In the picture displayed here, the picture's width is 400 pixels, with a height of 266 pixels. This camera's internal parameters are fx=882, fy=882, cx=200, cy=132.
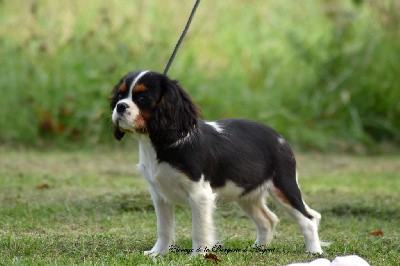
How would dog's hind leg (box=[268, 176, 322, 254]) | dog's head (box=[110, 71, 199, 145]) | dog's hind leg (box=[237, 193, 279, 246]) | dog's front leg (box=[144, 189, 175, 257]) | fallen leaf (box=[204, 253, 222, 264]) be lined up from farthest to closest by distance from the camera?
1. dog's hind leg (box=[237, 193, 279, 246])
2. dog's hind leg (box=[268, 176, 322, 254])
3. dog's front leg (box=[144, 189, 175, 257])
4. dog's head (box=[110, 71, 199, 145])
5. fallen leaf (box=[204, 253, 222, 264])

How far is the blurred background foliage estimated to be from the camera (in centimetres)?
1130

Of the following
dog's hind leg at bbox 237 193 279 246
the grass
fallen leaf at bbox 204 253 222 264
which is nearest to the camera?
fallen leaf at bbox 204 253 222 264

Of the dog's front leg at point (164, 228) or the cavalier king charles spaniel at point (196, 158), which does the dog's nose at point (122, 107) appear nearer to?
the cavalier king charles spaniel at point (196, 158)

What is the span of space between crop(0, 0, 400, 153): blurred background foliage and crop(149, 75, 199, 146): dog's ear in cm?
603

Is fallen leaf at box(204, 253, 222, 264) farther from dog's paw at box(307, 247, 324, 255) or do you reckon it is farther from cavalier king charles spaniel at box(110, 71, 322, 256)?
dog's paw at box(307, 247, 324, 255)

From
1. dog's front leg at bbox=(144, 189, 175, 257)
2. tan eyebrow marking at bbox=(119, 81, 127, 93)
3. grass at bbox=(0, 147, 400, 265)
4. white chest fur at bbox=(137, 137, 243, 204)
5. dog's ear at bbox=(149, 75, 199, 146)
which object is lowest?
grass at bbox=(0, 147, 400, 265)

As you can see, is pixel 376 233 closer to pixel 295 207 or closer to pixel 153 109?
pixel 295 207

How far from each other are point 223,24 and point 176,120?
376 inches

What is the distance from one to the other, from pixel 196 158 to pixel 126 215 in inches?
70.1

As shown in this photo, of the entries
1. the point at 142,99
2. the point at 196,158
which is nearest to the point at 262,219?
the point at 196,158

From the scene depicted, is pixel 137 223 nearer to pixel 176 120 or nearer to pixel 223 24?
pixel 176 120

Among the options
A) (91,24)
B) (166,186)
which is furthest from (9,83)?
(166,186)

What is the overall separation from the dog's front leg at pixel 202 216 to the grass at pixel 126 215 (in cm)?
12

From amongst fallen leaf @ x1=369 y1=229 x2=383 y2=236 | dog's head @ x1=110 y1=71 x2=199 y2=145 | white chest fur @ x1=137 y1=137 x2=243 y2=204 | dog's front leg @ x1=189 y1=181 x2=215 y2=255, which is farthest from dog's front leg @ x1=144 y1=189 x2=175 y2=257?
fallen leaf @ x1=369 y1=229 x2=383 y2=236
